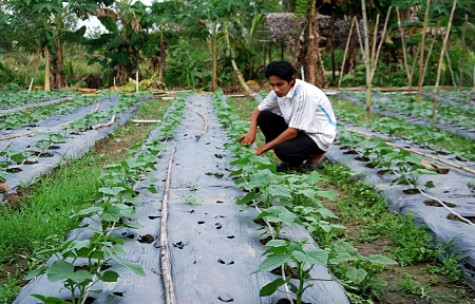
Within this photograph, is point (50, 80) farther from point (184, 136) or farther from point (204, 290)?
point (204, 290)

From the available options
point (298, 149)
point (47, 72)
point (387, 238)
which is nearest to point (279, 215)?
point (387, 238)

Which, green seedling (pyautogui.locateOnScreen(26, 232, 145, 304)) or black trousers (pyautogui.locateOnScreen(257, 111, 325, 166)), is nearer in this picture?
green seedling (pyautogui.locateOnScreen(26, 232, 145, 304))

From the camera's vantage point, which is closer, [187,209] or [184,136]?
[187,209]

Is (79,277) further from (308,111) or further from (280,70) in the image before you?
(308,111)

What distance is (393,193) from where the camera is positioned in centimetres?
312

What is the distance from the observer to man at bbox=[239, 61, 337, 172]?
3645 millimetres

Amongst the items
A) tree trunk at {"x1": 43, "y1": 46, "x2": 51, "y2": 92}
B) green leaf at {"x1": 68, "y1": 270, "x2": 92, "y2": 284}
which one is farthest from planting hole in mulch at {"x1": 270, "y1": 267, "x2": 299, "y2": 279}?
tree trunk at {"x1": 43, "y1": 46, "x2": 51, "y2": 92}

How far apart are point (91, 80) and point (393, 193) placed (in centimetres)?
1451

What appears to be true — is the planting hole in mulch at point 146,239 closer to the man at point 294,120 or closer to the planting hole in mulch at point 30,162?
the man at point 294,120

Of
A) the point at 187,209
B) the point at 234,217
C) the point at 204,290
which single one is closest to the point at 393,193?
the point at 234,217

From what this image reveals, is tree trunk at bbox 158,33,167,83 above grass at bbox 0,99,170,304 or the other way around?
above

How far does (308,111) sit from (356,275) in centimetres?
203

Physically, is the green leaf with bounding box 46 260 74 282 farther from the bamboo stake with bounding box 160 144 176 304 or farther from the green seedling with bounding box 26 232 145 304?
the bamboo stake with bounding box 160 144 176 304

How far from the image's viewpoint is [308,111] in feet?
12.2
